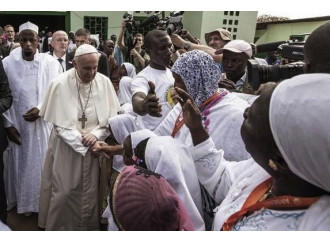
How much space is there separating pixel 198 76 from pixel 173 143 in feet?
2.07

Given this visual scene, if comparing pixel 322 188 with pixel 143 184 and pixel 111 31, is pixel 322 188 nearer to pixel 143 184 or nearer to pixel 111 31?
pixel 143 184

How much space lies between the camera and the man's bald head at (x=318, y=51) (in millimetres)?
1420

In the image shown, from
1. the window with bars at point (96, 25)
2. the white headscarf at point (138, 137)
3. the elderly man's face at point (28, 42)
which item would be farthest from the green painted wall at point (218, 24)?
the window with bars at point (96, 25)

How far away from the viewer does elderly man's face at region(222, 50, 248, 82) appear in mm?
2809

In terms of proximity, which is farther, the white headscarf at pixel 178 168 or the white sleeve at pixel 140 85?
the white sleeve at pixel 140 85

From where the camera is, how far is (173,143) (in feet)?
4.69

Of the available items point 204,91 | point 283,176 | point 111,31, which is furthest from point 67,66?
point 111,31

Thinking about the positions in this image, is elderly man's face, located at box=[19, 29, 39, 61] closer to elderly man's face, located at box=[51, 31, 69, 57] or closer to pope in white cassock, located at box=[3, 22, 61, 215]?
pope in white cassock, located at box=[3, 22, 61, 215]

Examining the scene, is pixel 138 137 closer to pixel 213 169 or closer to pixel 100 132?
pixel 213 169

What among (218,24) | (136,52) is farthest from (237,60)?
(136,52)

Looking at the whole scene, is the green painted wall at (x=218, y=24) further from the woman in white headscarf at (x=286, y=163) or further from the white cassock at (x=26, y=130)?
the woman in white headscarf at (x=286, y=163)

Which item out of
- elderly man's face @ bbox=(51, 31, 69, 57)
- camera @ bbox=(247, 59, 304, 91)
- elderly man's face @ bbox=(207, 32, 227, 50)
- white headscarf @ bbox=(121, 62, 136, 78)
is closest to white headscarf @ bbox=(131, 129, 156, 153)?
camera @ bbox=(247, 59, 304, 91)

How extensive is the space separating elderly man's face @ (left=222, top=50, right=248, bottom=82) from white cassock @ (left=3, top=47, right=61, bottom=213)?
1771 millimetres

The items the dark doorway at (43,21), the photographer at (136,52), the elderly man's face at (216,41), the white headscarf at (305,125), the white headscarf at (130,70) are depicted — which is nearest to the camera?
the white headscarf at (305,125)
